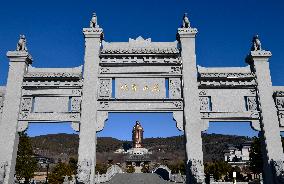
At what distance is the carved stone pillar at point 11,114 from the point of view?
491 inches

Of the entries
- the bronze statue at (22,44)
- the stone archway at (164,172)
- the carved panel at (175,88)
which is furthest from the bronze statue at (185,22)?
the stone archway at (164,172)

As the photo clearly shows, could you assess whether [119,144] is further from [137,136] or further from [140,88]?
[140,88]

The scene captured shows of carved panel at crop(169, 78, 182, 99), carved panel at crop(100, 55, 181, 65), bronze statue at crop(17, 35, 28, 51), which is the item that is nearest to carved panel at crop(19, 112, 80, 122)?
carved panel at crop(100, 55, 181, 65)

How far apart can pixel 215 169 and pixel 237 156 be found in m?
31.7

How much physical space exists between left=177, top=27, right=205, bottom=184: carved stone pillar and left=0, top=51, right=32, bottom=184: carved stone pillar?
23.5ft

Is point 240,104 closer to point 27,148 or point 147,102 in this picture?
point 147,102

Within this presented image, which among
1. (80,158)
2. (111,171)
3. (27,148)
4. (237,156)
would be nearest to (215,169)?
(111,171)

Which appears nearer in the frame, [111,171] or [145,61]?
[145,61]

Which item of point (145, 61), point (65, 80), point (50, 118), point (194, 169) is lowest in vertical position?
point (194, 169)

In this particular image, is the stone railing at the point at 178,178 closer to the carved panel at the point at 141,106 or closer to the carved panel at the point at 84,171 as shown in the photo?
the carved panel at the point at 141,106

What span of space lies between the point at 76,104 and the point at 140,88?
2857 mm

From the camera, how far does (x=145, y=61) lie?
13.8 meters

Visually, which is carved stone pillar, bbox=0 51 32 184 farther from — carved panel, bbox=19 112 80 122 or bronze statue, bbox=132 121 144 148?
bronze statue, bbox=132 121 144 148

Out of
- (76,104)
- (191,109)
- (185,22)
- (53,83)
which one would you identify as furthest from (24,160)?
(185,22)
